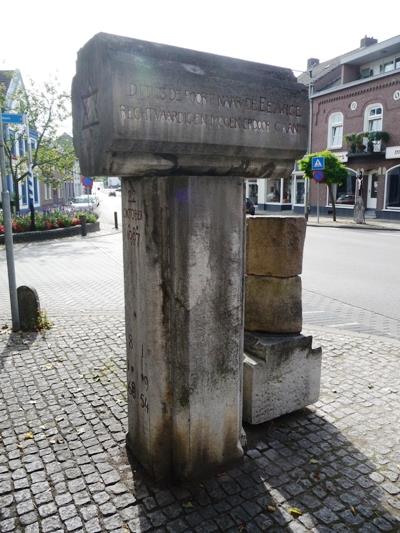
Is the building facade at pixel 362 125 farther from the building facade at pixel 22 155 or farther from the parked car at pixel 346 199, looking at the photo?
the building facade at pixel 22 155

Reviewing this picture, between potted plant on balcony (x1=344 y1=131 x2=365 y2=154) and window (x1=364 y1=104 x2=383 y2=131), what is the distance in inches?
29.1

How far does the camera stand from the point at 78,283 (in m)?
9.77

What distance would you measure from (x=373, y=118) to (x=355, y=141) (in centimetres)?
187

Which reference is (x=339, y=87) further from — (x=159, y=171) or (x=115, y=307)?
(x=159, y=171)

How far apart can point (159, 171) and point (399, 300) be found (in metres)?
7.09

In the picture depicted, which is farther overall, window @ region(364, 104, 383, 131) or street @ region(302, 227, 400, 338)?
window @ region(364, 104, 383, 131)

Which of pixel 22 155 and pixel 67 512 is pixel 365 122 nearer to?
pixel 22 155

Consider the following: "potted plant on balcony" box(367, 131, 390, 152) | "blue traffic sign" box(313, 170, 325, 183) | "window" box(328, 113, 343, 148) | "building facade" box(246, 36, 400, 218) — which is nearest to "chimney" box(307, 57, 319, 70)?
"building facade" box(246, 36, 400, 218)

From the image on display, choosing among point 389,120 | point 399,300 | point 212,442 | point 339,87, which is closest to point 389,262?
point 399,300

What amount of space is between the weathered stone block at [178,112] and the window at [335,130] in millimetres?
31334

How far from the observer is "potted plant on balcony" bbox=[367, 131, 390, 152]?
2784 centimetres

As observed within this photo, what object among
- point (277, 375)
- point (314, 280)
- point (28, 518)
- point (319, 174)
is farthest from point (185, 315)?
point (319, 174)

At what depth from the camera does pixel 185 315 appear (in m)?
2.70

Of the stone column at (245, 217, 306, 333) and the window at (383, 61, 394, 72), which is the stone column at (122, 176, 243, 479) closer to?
the stone column at (245, 217, 306, 333)
